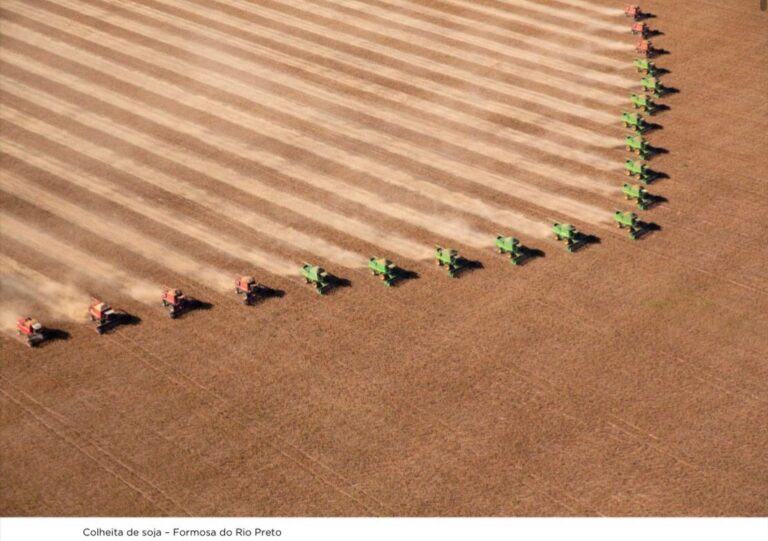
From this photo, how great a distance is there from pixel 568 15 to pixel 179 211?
30685 mm

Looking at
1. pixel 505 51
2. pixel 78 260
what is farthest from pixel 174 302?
pixel 505 51

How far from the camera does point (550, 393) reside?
38.8 m

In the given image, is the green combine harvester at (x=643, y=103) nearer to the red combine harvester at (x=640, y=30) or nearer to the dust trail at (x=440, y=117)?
the dust trail at (x=440, y=117)

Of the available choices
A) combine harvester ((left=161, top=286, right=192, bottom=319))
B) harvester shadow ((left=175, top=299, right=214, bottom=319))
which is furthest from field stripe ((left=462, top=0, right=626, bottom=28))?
combine harvester ((left=161, top=286, right=192, bottom=319))

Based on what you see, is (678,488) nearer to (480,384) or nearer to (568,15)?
(480,384)

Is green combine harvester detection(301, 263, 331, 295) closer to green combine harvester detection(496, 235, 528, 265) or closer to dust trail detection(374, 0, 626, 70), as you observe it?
green combine harvester detection(496, 235, 528, 265)

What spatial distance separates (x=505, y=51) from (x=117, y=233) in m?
27.0

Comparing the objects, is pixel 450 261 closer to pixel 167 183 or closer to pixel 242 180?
pixel 242 180

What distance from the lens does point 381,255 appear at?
1832 inches

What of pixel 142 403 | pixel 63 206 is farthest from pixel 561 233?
pixel 63 206

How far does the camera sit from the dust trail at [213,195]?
4741 centimetres

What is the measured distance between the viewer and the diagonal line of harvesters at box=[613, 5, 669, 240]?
4828 centimetres

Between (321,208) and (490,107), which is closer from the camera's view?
(321,208)

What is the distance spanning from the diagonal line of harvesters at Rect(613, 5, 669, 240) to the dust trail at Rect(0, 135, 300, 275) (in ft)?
40.3
